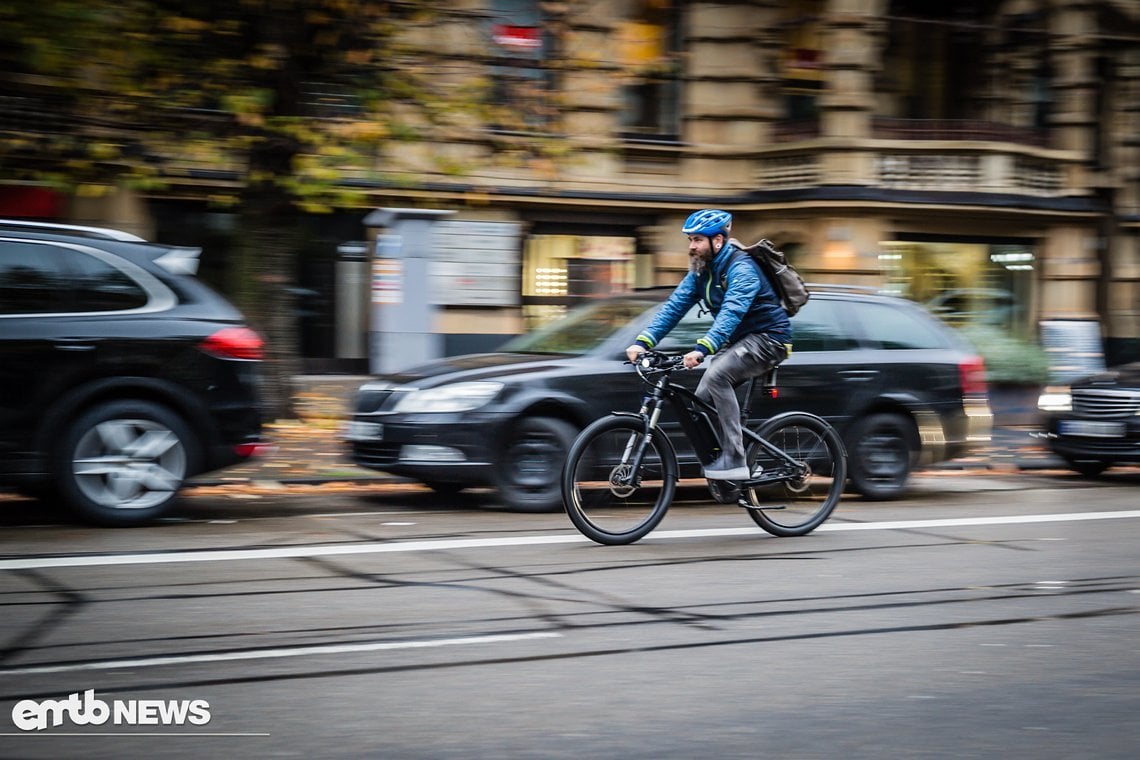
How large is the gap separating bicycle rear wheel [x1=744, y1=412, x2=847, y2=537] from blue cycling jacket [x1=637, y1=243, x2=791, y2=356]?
58 cm

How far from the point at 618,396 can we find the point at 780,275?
75.5 inches

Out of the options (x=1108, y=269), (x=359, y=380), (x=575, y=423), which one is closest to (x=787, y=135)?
(x=1108, y=269)

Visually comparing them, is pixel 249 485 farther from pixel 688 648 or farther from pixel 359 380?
pixel 359 380

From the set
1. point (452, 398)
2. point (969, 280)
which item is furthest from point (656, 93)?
point (452, 398)

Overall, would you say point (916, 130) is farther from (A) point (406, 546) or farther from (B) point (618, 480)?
(A) point (406, 546)

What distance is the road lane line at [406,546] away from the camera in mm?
6785

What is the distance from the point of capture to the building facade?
20.2m

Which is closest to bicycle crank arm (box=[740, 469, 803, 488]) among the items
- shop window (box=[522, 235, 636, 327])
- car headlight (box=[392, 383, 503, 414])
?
car headlight (box=[392, 383, 503, 414])

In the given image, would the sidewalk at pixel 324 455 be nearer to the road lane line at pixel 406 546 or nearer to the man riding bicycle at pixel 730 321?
the road lane line at pixel 406 546

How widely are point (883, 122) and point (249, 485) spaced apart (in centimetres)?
1358

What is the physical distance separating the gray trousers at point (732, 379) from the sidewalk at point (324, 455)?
9.42ft

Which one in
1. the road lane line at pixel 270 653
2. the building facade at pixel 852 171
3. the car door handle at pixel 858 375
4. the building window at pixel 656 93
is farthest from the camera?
the building facade at pixel 852 171

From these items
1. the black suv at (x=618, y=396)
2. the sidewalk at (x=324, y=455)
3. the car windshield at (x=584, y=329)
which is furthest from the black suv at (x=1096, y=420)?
the car windshield at (x=584, y=329)

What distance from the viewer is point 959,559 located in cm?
739
